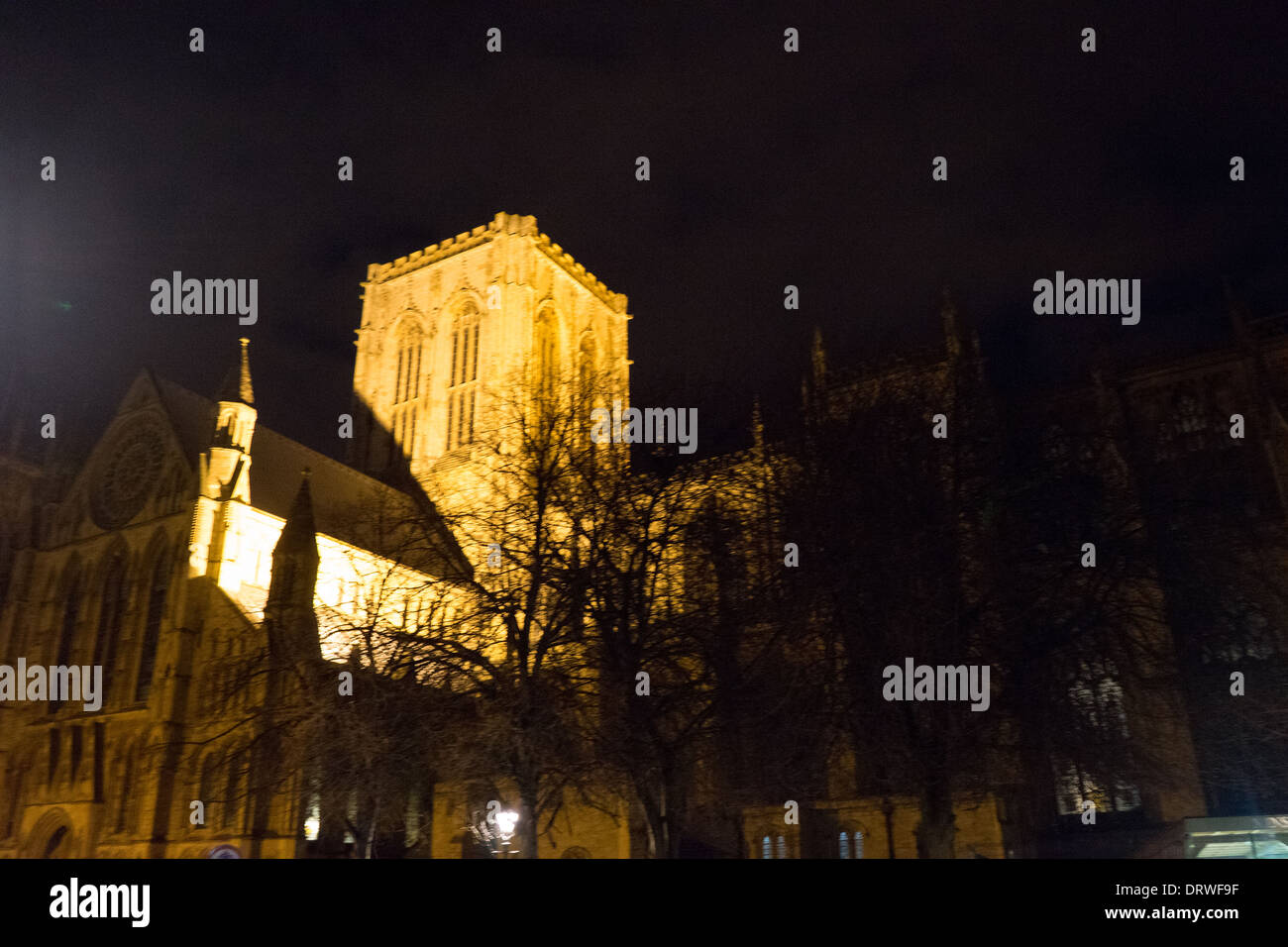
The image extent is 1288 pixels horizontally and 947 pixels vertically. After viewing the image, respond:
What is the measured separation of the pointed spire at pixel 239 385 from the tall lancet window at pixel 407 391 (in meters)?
15.6

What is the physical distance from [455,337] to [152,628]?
82.2 feet

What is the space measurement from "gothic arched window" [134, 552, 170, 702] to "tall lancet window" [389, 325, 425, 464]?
1898cm

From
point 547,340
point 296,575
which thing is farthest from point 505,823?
point 547,340

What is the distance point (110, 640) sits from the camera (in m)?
40.3

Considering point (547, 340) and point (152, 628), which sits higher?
point (547, 340)

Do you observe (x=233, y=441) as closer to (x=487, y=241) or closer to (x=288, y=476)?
(x=288, y=476)

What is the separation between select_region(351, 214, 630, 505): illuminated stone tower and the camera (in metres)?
55.7

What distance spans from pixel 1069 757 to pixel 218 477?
30913mm

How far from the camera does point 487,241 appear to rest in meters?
59.1

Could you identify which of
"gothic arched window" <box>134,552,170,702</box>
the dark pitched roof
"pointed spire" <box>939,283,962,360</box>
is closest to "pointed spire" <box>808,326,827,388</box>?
"pointed spire" <box>939,283,962,360</box>

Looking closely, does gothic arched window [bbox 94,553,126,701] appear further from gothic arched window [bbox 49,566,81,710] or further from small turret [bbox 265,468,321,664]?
small turret [bbox 265,468,321,664]
